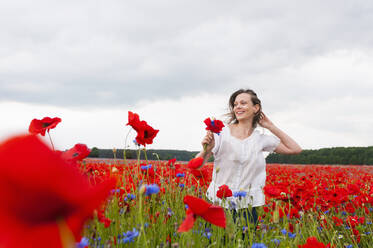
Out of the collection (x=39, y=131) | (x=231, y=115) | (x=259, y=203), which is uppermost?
(x=231, y=115)

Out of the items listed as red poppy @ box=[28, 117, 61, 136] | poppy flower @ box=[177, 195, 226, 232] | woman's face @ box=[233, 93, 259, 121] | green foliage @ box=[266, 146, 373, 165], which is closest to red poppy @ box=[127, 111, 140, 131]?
red poppy @ box=[28, 117, 61, 136]

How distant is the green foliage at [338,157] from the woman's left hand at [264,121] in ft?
58.0

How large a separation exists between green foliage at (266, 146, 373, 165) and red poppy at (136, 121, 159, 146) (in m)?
19.9

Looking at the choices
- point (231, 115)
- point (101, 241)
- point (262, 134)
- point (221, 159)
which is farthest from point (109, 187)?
point (231, 115)

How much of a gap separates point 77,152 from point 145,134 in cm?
44

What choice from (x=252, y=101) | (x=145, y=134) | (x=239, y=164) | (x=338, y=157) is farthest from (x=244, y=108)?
(x=338, y=157)

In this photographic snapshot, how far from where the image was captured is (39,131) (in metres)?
2.09

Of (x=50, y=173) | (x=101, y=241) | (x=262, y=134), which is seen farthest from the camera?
(x=262, y=134)

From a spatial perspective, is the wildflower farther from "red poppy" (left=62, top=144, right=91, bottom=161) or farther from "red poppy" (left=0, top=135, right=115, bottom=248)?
"red poppy" (left=0, top=135, right=115, bottom=248)

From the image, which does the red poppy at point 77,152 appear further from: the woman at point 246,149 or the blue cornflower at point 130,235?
the woman at point 246,149

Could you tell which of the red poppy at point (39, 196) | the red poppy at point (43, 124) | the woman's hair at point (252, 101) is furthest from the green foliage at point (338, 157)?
the red poppy at point (39, 196)

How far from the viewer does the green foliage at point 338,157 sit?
20188 mm

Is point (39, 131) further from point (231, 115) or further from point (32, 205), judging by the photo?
point (231, 115)

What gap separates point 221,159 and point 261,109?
857mm
